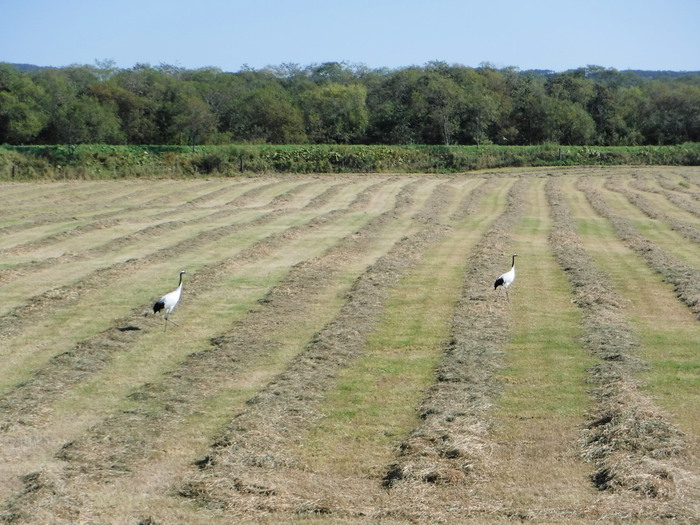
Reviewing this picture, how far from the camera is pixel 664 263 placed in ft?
86.5

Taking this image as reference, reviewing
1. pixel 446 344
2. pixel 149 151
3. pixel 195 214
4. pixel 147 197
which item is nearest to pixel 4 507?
pixel 446 344

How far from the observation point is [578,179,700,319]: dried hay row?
2138cm

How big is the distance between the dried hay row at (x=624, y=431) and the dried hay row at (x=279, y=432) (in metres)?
3.51

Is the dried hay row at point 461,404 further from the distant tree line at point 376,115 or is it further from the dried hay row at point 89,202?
the distant tree line at point 376,115

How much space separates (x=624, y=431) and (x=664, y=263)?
16281 mm

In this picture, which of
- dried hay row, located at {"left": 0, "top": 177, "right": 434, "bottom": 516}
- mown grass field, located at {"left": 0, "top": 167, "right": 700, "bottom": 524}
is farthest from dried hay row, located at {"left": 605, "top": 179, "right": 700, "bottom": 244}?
dried hay row, located at {"left": 0, "top": 177, "right": 434, "bottom": 516}

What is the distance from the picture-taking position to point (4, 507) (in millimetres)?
9523

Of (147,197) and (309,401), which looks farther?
(147,197)

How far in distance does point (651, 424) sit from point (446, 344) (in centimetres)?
582

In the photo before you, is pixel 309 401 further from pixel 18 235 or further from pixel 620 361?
pixel 18 235

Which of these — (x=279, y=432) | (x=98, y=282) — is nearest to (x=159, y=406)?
(x=279, y=432)

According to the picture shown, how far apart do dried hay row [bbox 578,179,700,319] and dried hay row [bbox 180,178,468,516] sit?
8007 millimetres

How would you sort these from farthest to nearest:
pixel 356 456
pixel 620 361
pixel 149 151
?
pixel 149 151
pixel 620 361
pixel 356 456

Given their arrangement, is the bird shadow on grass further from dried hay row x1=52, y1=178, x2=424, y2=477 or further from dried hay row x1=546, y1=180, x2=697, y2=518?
dried hay row x1=546, y1=180, x2=697, y2=518
